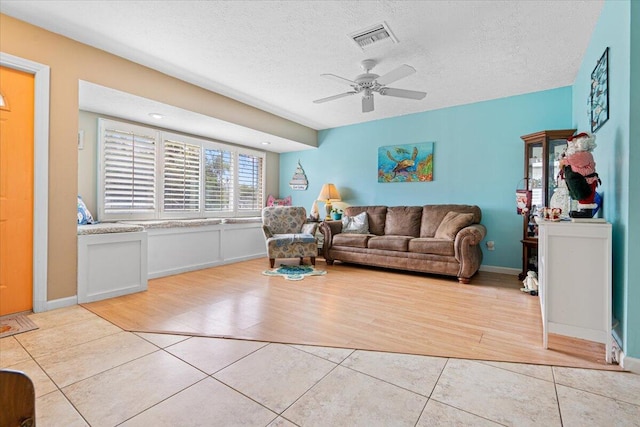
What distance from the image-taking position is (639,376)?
5.50ft

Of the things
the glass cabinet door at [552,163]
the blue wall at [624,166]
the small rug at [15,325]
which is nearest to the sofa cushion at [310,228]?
the glass cabinet door at [552,163]

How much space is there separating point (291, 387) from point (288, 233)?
3583 mm

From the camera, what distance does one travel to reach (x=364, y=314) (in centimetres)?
264

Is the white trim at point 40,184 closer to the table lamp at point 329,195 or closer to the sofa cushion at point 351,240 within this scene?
the sofa cushion at point 351,240

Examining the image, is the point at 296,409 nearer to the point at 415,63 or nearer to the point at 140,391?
the point at 140,391

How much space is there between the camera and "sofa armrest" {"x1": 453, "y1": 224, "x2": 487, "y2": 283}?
364 cm

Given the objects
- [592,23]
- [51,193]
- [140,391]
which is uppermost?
[592,23]

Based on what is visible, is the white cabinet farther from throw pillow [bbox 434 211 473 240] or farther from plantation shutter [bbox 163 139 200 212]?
plantation shutter [bbox 163 139 200 212]

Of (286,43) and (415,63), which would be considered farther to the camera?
(415,63)

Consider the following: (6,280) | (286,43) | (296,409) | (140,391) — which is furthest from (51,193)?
(296,409)

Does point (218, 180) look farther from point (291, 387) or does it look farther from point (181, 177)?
point (291, 387)

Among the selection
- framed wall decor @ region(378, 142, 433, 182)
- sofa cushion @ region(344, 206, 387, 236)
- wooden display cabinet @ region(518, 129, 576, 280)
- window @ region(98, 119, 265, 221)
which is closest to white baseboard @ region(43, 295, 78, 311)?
window @ region(98, 119, 265, 221)

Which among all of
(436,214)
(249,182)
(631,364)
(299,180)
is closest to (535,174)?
(436,214)

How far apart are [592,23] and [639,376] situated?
8.98ft
